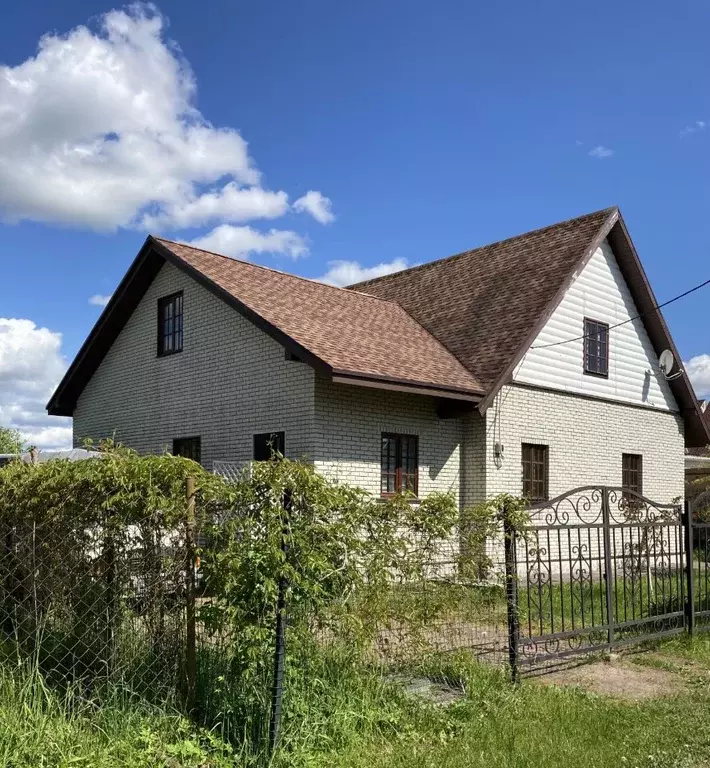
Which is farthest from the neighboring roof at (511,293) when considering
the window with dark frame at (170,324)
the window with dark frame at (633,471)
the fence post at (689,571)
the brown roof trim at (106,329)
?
the brown roof trim at (106,329)

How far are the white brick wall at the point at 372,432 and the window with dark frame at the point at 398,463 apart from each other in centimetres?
12

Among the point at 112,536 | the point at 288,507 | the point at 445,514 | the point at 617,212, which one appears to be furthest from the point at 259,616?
the point at 617,212

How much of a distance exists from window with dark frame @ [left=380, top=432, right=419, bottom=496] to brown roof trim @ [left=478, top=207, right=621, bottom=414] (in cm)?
141

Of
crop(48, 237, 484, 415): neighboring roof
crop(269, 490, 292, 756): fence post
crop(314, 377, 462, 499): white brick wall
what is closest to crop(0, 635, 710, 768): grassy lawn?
crop(269, 490, 292, 756): fence post

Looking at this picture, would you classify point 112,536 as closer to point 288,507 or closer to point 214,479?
point 214,479

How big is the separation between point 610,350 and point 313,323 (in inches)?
286

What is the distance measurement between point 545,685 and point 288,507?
3.20 m

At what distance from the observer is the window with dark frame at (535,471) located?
49.8 ft

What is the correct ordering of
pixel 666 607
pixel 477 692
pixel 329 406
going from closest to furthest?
pixel 477 692 → pixel 666 607 → pixel 329 406

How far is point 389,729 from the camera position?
5.32 meters

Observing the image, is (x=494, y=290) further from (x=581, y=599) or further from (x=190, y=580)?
(x=190, y=580)

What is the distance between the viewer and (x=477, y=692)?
20.1 ft

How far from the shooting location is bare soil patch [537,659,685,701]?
6898mm

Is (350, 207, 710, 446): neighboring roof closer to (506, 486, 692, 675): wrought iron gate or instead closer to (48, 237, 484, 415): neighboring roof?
(48, 237, 484, 415): neighboring roof
